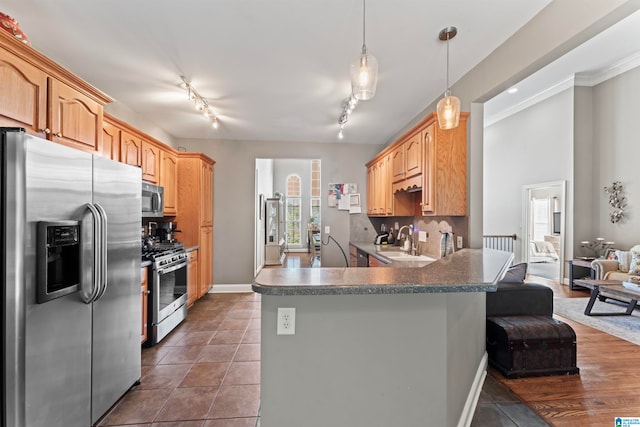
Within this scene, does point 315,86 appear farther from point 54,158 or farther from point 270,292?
point 270,292

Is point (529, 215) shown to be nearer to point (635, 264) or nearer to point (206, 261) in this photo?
point (635, 264)

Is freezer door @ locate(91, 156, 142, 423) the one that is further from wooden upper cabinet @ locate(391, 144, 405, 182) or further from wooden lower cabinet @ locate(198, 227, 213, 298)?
wooden upper cabinet @ locate(391, 144, 405, 182)

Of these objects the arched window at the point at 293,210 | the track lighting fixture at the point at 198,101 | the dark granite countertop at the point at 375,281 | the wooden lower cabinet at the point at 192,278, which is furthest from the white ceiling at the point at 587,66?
the arched window at the point at 293,210

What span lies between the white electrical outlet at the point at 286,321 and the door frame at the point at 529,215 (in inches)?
250

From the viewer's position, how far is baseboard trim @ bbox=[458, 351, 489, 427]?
1.75 m

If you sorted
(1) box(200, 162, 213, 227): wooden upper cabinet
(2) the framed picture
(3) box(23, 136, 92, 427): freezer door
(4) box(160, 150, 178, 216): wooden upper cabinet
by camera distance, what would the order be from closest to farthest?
(3) box(23, 136, 92, 427): freezer door, (4) box(160, 150, 178, 216): wooden upper cabinet, (1) box(200, 162, 213, 227): wooden upper cabinet, (2) the framed picture

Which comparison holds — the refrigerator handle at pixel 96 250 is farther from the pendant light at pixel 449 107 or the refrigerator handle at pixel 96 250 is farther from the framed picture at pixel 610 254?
the framed picture at pixel 610 254

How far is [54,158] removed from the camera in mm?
1515

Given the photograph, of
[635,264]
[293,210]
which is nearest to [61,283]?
[635,264]

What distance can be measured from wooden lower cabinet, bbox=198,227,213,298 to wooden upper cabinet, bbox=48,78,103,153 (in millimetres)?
2360

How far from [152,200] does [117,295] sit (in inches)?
67.9

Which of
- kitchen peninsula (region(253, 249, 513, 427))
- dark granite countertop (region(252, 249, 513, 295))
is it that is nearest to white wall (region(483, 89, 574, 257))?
dark granite countertop (region(252, 249, 513, 295))

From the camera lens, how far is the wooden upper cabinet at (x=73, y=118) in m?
1.89

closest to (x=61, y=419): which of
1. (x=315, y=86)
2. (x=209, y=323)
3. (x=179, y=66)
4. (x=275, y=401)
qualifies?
(x=275, y=401)
